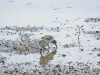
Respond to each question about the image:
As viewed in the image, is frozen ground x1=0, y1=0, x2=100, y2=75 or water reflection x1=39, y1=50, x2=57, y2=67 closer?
frozen ground x1=0, y1=0, x2=100, y2=75

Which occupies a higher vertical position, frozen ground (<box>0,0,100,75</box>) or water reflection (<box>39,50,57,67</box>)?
frozen ground (<box>0,0,100,75</box>)

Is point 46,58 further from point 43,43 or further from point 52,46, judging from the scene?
point 52,46

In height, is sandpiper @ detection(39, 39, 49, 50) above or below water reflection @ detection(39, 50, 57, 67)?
above

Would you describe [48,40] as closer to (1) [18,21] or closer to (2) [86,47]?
(2) [86,47]

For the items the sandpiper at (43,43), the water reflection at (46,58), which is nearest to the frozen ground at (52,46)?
the water reflection at (46,58)

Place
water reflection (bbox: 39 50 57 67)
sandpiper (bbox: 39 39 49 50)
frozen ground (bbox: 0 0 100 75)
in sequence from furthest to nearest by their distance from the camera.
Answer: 1. sandpiper (bbox: 39 39 49 50)
2. water reflection (bbox: 39 50 57 67)
3. frozen ground (bbox: 0 0 100 75)

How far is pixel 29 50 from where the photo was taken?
10828 millimetres

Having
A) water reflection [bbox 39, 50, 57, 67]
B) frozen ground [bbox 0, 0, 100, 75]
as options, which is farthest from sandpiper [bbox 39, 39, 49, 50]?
water reflection [bbox 39, 50, 57, 67]

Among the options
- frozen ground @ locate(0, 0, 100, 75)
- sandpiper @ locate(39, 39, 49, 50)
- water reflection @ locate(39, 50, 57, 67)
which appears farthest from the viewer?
sandpiper @ locate(39, 39, 49, 50)

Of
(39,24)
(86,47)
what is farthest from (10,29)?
(86,47)

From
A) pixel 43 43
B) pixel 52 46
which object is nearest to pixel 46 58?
pixel 43 43

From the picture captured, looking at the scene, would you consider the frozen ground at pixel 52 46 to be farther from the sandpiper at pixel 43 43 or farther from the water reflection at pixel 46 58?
the sandpiper at pixel 43 43

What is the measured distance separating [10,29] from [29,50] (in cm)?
491

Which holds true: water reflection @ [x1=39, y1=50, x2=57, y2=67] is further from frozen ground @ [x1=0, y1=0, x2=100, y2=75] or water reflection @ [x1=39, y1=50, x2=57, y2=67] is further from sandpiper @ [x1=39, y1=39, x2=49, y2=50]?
sandpiper @ [x1=39, y1=39, x2=49, y2=50]
